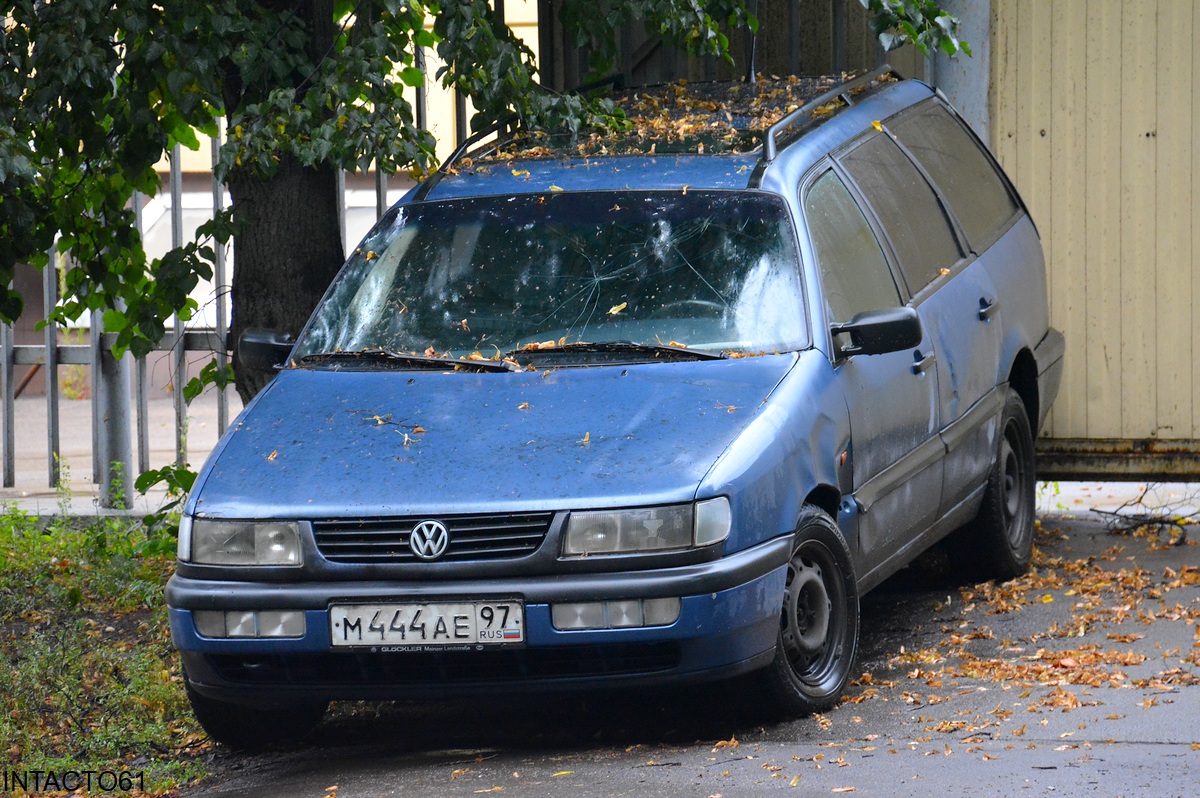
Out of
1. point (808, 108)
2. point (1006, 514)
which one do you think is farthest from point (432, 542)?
point (1006, 514)

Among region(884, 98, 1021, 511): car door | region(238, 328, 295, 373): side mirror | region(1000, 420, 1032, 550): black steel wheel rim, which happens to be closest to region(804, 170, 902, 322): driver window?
region(884, 98, 1021, 511): car door

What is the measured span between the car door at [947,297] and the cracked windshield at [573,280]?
741 millimetres

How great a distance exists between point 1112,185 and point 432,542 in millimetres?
4750

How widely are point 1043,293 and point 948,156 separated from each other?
81cm

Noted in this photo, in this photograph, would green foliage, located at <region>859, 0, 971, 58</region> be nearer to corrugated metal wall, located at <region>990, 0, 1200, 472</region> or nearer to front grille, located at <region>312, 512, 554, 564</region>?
corrugated metal wall, located at <region>990, 0, 1200, 472</region>

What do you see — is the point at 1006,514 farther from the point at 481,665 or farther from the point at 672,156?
the point at 481,665

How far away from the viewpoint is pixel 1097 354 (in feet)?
26.9

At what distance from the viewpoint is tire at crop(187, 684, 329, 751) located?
17.0 ft

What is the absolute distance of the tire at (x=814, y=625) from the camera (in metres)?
4.88

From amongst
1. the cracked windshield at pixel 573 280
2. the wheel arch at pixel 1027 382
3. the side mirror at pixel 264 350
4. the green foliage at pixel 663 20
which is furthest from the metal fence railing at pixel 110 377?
the wheel arch at pixel 1027 382

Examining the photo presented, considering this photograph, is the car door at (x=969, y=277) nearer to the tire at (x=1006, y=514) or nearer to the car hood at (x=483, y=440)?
the tire at (x=1006, y=514)

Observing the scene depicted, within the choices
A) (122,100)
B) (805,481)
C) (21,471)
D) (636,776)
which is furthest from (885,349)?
(21,471)

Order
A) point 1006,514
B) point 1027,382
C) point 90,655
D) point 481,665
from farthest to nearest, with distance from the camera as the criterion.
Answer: point 1027,382
point 1006,514
point 90,655
point 481,665

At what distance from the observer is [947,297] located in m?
6.22
